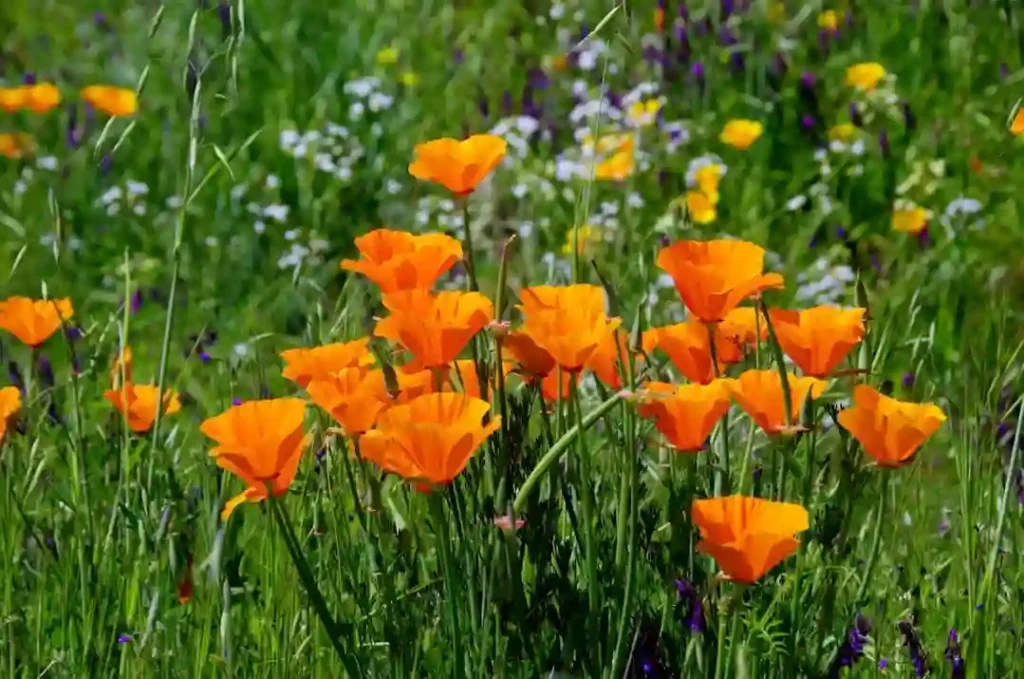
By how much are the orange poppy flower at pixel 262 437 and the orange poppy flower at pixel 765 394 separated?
375 mm

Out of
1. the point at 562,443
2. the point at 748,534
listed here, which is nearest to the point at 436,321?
the point at 562,443

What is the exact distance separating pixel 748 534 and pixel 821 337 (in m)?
0.27

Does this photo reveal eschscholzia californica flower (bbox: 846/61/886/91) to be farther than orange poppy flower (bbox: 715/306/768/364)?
Yes

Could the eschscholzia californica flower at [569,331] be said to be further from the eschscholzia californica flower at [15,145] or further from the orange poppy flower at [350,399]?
the eschscholzia californica flower at [15,145]

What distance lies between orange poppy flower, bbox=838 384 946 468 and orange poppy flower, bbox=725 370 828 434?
43 millimetres

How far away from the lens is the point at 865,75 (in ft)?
12.3

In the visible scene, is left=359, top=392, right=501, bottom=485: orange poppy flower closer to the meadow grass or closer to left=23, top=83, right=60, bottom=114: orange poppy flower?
the meadow grass

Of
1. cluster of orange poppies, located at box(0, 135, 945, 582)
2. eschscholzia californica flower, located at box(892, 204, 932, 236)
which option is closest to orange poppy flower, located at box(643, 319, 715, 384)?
cluster of orange poppies, located at box(0, 135, 945, 582)

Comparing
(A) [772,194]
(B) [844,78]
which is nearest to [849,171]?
(A) [772,194]

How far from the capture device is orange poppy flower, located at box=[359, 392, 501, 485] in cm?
112

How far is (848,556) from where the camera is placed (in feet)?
4.82

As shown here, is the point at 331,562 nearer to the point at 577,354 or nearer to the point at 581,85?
the point at 577,354

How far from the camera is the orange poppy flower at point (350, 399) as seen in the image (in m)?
1.25

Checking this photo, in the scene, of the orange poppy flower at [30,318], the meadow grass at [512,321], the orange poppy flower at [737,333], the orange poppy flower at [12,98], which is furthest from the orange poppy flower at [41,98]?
the orange poppy flower at [737,333]
